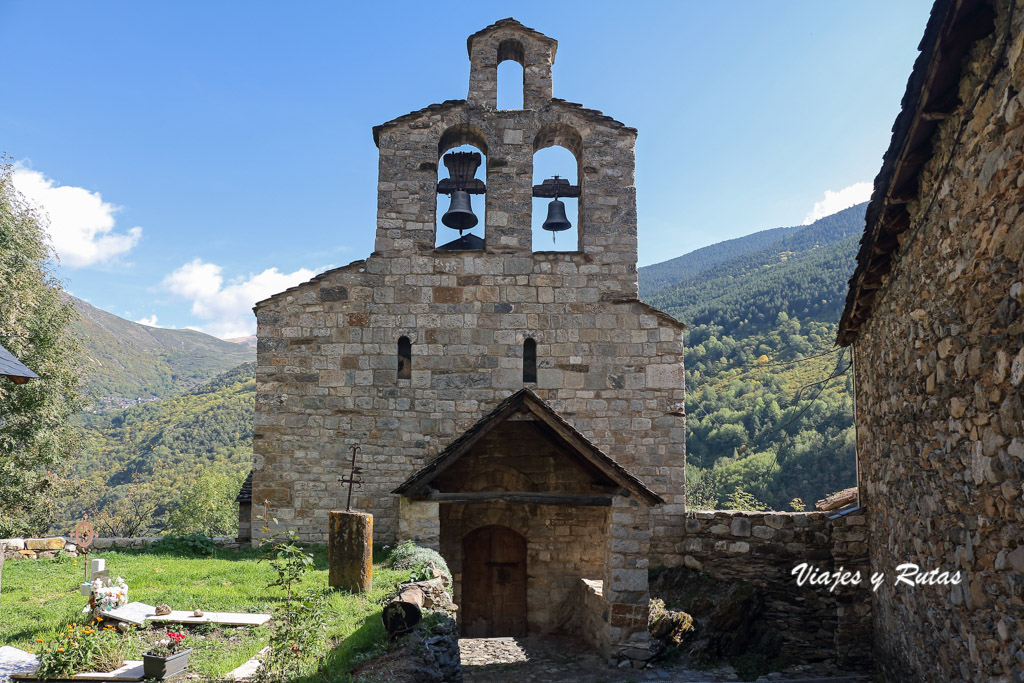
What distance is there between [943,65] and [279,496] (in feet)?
34.5

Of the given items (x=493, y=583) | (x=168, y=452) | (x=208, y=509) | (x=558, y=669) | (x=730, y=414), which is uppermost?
(x=730, y=414)

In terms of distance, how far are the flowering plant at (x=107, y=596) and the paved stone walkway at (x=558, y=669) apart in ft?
13.2

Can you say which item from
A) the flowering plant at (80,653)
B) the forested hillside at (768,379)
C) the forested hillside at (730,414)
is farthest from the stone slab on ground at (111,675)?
the forested hillside at (768,379)

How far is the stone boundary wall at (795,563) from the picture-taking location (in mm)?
8906

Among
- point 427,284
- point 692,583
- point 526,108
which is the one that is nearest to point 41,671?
point 427,284

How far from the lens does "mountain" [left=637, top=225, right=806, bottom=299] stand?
278 feet

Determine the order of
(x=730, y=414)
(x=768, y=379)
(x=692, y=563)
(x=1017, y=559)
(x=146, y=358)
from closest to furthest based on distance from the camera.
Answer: (x=1017, y=559), (x=692, y=563), (x=730, y=414), (x=768, y=379), (x=146, y=358)

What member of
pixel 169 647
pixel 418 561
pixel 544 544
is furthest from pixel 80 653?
pixel 544 544

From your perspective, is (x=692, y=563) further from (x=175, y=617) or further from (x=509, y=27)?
(x=509, y=27)

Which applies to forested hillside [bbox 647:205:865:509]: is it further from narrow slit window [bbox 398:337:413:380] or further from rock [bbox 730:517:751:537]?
narrow slit window [bbox 398:337:413:380]

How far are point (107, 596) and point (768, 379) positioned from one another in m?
48.1

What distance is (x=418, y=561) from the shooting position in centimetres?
868

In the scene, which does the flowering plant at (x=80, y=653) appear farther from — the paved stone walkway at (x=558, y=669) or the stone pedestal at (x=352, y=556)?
the paved stone walkway at (x=558, y=669)

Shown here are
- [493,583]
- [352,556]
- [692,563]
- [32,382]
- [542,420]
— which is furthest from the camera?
[32,382]
